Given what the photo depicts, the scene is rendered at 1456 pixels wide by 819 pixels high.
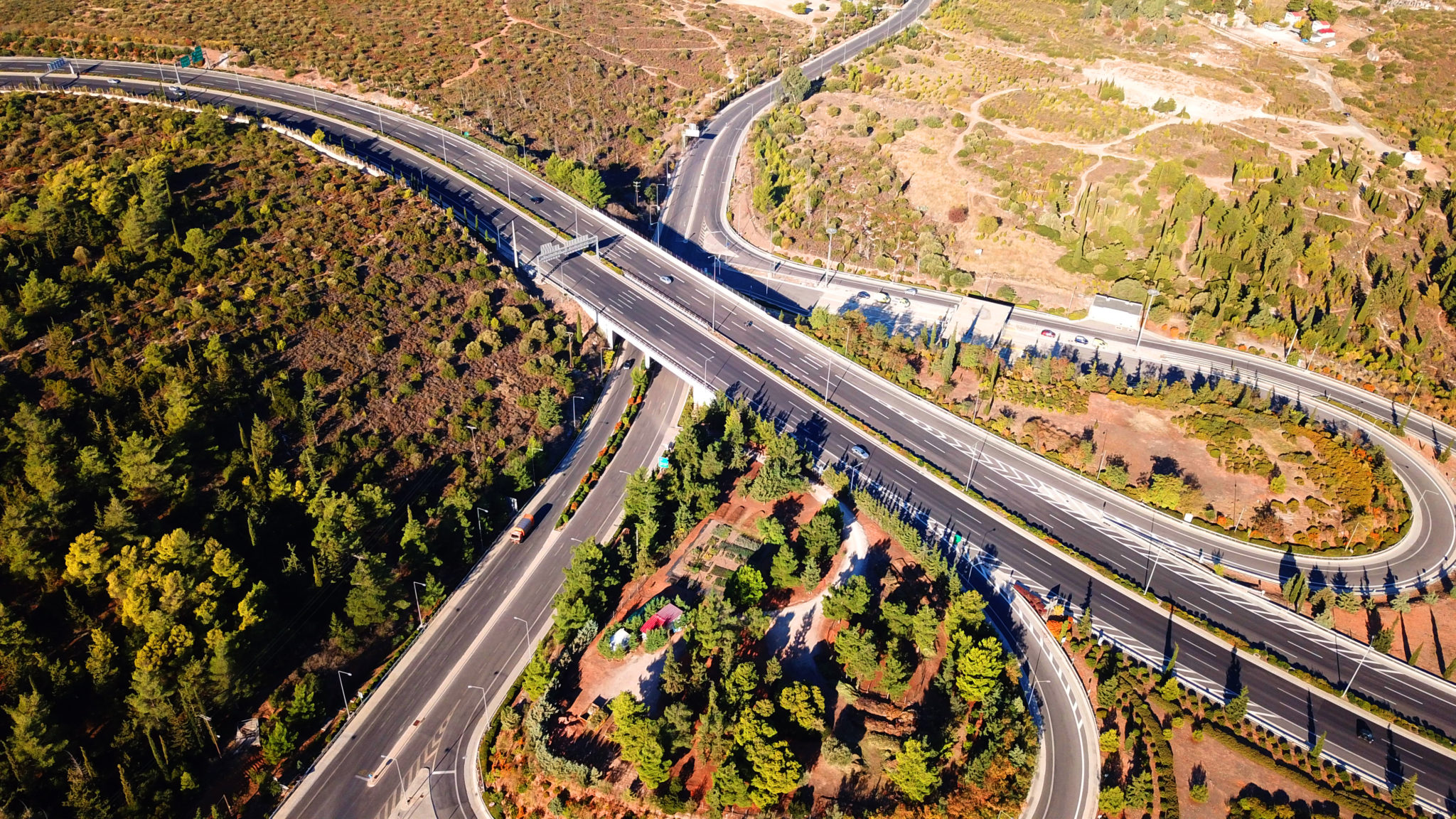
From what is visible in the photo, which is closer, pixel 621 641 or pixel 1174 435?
pixel 621 641

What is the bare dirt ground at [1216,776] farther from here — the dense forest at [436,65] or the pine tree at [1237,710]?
the dense forest at [436,65]

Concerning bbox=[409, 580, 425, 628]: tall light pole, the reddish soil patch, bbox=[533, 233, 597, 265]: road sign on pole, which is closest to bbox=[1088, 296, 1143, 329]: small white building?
the reddish soil patch

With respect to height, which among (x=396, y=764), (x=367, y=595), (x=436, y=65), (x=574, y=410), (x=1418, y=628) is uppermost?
(x=436, y=65)

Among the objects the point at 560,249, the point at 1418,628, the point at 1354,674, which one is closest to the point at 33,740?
the point at 560,249

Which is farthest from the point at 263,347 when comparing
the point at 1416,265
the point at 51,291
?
the point at 1416,265

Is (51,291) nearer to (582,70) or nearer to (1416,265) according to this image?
(582,70)

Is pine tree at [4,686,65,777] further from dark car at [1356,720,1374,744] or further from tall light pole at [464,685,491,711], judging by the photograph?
dark car at [1356,720,1374,744]

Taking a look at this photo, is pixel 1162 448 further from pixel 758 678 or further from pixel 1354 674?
pixel 758 678
